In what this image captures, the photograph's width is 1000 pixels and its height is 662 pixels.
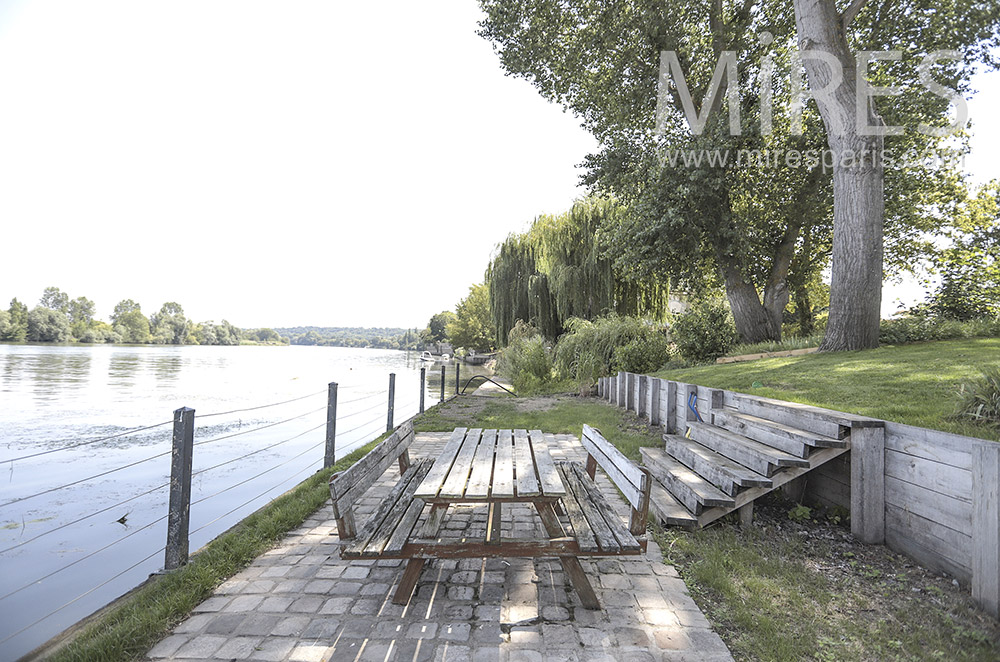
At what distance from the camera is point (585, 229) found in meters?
17.2

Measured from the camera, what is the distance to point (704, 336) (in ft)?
36.6

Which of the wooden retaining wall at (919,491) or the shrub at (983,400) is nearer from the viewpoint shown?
the wooden retaining wall at (919,491)

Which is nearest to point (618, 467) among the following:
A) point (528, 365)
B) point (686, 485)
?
point (686, 485)

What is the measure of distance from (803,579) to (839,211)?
751cm

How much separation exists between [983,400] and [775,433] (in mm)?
1397

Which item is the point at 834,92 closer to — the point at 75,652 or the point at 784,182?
the point at 784,182

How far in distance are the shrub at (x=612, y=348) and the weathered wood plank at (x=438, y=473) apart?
8.16 meters

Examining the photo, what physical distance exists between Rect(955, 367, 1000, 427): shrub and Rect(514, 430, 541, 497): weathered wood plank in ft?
10.3

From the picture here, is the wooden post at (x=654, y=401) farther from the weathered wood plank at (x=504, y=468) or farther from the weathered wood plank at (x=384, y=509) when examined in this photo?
the weathered wood plank at (x=384, y=509)

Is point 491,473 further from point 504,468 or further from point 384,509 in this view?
point 384,509

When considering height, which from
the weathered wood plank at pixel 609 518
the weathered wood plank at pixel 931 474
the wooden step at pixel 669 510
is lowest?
the wooden step at pixel 669 510

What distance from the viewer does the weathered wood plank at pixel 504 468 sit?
8.46 feet

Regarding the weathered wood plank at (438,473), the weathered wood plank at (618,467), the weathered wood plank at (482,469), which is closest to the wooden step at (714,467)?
the weathered wood plank at (618,467)

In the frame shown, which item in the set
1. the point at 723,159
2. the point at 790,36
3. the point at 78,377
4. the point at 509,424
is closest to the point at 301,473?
the point at 509,424
